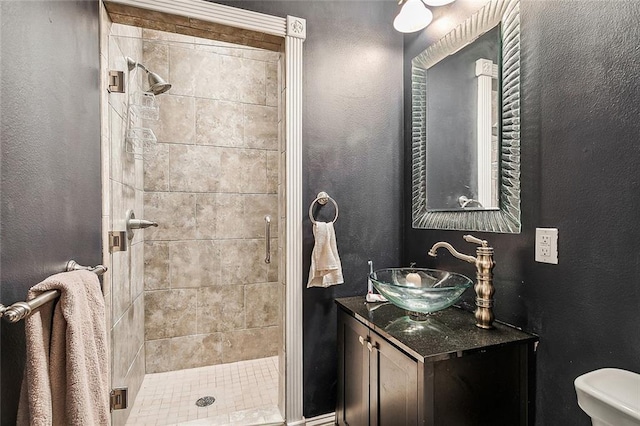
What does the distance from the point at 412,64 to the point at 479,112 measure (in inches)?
23.5

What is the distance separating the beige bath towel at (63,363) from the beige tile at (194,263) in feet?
5.22

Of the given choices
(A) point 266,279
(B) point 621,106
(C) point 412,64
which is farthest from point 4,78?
(A) point 266,279

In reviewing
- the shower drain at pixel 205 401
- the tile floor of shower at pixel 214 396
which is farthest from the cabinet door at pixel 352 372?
the shower drain at pixel 205 401

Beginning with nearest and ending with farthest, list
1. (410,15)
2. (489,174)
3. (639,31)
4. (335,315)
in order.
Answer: (639,31) → (489,174) → (410,15) → (335,315)

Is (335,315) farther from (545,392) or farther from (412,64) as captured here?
(412,64)

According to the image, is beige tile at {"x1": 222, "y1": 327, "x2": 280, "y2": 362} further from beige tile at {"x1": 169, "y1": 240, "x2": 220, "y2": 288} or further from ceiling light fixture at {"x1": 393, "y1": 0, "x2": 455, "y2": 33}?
ceiling light fixture at {"x1": 393, "y1": 0, "x2": 455, "y2": 33}

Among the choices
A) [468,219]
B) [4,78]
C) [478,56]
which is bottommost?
[468,219]

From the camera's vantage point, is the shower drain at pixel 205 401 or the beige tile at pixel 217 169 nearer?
the shower drain at pixel 205 401

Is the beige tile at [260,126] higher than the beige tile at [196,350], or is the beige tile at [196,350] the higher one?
the beige tile at [260,126]

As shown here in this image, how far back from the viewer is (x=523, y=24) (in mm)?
1201

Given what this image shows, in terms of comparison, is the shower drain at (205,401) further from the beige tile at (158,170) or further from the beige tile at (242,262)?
the beige tile at (158,170)

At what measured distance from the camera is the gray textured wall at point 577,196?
2.90ft

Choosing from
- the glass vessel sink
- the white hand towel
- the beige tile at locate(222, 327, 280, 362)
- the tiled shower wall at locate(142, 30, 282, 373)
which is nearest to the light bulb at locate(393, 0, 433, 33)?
the white hand towel

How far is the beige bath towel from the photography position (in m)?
0.68
